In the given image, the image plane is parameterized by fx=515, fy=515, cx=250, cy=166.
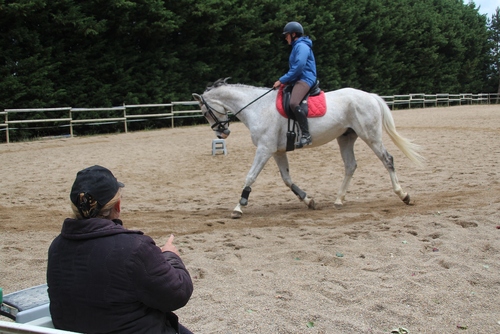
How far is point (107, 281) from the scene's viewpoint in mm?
2260

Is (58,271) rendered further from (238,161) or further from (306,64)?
(238,161)

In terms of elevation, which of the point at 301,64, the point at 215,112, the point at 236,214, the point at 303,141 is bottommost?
the point at 236,214

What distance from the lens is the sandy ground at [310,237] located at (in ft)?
12.7

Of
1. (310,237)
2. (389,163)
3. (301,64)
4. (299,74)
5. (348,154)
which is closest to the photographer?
(310,237)

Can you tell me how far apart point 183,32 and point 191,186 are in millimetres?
16849

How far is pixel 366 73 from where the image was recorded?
3819 cm

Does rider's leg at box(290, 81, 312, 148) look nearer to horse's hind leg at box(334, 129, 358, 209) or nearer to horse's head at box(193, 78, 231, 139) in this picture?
horse's hind leg at box(334, 129, 358, 209)

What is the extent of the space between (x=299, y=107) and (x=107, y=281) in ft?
18.6

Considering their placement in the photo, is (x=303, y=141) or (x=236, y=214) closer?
(x=236, y=214)

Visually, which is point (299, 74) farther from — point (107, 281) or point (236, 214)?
point (107, 281)

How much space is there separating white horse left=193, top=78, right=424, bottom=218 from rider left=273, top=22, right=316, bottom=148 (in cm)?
20

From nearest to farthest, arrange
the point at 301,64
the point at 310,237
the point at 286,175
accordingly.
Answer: the point at 310,237, the point at 301,64, the point at 286,175

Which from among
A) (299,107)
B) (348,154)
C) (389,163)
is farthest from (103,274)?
(348,154)

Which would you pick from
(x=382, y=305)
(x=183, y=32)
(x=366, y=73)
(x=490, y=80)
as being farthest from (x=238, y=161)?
(x=490, y=80)
